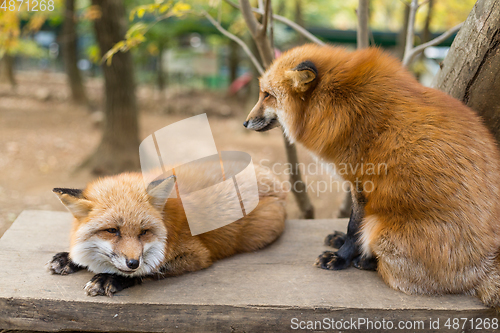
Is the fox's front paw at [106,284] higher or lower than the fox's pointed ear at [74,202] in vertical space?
lower

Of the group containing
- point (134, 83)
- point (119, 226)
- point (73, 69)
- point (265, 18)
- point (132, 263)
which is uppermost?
point (265, 18)

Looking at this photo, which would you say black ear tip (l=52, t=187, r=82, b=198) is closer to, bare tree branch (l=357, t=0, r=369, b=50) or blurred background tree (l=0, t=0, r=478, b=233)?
blurred background tree (l=0, t=0, r=478, b=233)

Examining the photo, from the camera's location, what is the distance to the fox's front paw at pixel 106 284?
2.05 metres

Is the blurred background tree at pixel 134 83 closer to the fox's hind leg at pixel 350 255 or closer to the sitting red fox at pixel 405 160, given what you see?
the sitting red fox at pixel 405 160

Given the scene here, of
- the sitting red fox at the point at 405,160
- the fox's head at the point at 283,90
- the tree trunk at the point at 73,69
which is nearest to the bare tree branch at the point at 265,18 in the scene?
the fox's head at the point at 283,90

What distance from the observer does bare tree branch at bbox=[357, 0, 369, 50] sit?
313cm

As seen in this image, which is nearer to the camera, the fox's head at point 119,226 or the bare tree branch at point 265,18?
the fox's head at point 119,226

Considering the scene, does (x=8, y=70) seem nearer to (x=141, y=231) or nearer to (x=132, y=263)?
(x=141, y=231)

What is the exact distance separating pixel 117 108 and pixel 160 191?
5366mm

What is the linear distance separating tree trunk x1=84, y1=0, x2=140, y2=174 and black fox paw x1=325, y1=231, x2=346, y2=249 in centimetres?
501

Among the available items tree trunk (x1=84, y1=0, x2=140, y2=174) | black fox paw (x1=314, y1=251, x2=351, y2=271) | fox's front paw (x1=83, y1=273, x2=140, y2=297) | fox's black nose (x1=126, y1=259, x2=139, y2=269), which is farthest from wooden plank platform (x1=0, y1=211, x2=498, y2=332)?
tree trunk (x1=84, y1=0, x2=140, y2=174)

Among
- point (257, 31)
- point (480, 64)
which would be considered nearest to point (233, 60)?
point (257, 31)

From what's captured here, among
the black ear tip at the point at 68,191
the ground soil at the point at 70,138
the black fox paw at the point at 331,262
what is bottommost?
the ground soil at the point at 70,138

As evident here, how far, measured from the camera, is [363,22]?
3219 millimetres
